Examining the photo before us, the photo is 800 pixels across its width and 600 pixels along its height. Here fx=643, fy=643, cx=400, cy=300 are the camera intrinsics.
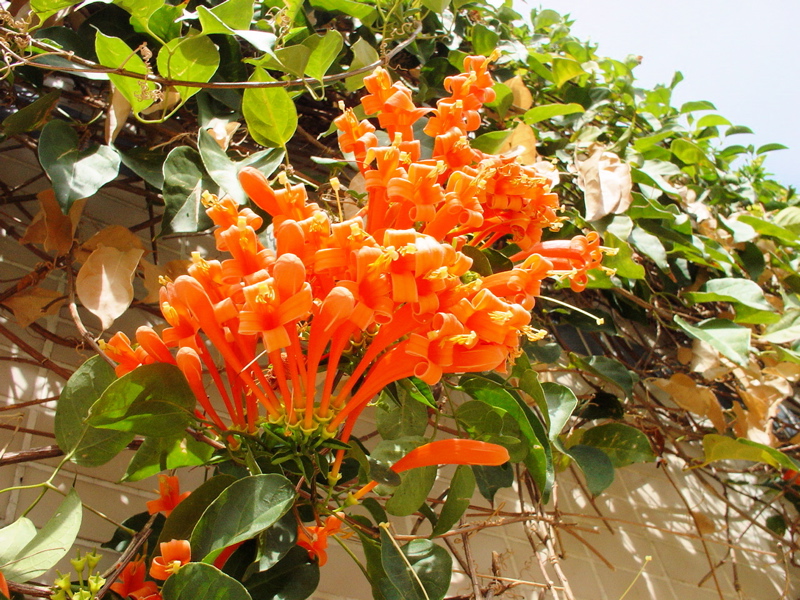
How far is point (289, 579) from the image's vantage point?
0.63m

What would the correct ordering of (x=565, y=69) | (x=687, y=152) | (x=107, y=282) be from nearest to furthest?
1. (x=107, y=282)
2. (x=565, y=69)
3. (x=687, y=152)

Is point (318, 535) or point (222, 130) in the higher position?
point (222, 130)

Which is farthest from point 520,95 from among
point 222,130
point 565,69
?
point 222,130

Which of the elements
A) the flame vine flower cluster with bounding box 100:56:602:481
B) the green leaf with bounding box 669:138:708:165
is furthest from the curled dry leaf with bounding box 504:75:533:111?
the flame vine flower cluster with bounding box 100:56:602:481

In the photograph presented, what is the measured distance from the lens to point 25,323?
0.81 meters

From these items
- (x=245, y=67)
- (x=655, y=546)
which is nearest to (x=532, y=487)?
(x=655, y=546)

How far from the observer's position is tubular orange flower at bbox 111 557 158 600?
22.5 inches

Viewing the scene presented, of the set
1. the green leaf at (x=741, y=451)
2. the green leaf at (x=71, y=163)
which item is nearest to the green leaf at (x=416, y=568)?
the green leaf at (x=71, y=163)

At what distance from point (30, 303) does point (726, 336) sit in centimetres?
106

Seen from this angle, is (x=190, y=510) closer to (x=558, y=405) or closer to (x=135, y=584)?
(x=135, y=584)

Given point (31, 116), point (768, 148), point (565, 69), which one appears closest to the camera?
point (31, 116)

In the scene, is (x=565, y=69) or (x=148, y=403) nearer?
(x=148, y=403)

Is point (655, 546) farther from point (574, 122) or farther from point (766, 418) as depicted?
point (574, 122)

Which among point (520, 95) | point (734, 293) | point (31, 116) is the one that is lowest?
point (734, 293)
